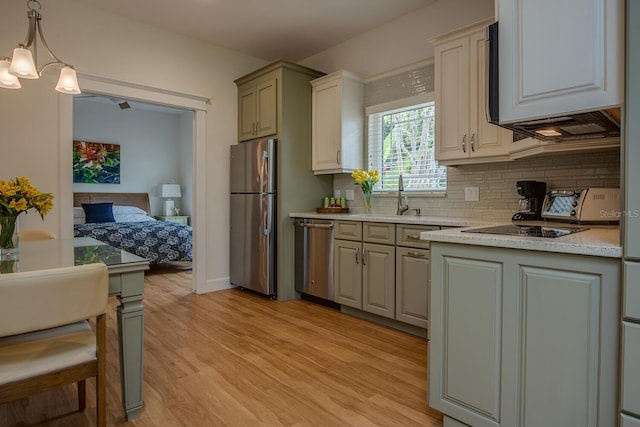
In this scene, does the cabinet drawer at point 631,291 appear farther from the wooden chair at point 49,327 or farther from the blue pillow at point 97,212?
the blue pillow at point 97,212

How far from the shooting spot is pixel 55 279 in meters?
1.22

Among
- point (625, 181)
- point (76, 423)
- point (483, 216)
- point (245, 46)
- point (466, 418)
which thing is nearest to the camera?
point (625, 181)

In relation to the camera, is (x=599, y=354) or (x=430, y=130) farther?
(x=430, y=130)

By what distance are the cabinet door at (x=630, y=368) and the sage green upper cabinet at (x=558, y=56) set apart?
0.80 m

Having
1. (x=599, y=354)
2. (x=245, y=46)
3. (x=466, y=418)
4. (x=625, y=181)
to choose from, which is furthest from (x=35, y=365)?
(x=245, y=46)

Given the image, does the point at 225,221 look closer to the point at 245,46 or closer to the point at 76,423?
the point at 245,46

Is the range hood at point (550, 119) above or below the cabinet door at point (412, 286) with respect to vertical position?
above

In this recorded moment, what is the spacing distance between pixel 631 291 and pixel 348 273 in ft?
7.58

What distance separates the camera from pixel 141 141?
7355 mm

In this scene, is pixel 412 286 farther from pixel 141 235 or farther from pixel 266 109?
pixel 141 235

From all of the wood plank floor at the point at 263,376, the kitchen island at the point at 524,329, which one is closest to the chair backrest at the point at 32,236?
the wood plank floor at the point at 263,376

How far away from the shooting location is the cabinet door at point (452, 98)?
269 centimetres

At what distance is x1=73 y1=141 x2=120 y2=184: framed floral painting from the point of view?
6516 mm

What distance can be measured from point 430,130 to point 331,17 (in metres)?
1.51
